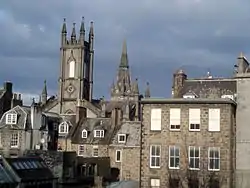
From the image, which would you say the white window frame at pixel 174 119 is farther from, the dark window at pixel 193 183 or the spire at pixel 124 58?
the spire at pixel 124 58

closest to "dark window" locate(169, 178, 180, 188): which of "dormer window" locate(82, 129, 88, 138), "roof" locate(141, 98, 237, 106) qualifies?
"roof" locate(141, 98, 237, 106)

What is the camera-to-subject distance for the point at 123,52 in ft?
598

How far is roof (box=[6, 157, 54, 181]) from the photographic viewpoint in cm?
4422

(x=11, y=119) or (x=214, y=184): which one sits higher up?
(x=11, y=119)

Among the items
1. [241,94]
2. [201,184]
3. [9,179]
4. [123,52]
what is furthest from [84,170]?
[123,52]

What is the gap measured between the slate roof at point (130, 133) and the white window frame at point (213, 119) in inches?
846

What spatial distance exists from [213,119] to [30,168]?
1815 cm

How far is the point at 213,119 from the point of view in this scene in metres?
→ 43.1

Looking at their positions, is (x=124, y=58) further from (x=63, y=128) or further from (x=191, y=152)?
(x=191, y=152)

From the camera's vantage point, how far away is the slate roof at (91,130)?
67.7 meters

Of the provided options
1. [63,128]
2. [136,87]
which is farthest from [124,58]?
[63,128]

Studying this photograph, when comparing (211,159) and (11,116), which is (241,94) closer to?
(211,159)

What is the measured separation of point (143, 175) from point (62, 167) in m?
9.80

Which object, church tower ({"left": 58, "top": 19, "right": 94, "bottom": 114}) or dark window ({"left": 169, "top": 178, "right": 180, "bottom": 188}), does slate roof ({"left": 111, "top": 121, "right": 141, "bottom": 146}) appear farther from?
church tower ({"left": 58, "top": 19, "right": 94, "bottom": 114})
